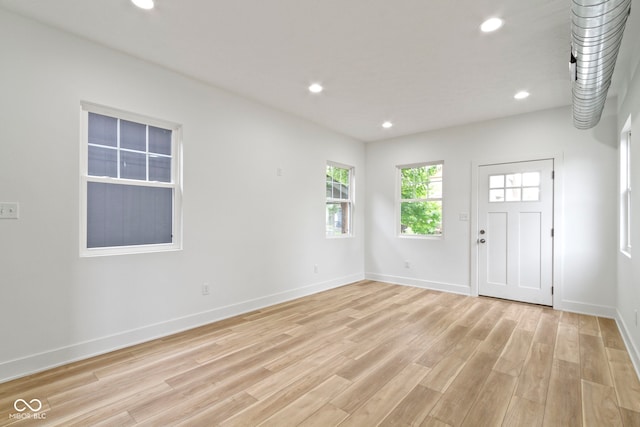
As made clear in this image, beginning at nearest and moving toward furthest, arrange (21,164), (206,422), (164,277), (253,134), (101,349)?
(206,422), (21,164), (101,349), (164,277), (253,134)

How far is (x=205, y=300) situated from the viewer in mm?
3473

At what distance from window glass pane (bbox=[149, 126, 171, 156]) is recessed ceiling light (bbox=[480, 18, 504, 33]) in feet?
10.2

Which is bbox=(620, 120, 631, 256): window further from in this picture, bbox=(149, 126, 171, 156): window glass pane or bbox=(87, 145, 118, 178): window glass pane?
bbox=(87, 145, 118, 178): window glass pane

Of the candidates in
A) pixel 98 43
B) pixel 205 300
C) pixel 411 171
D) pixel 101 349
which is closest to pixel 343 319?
pixel 205 300

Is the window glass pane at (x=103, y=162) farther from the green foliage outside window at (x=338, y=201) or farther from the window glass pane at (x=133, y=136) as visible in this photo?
the green foliage outside window at (x=338, y=201)

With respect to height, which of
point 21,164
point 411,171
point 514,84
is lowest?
point 21,164

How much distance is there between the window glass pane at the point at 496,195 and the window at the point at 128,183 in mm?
4354

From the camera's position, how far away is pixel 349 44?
8.79 feet

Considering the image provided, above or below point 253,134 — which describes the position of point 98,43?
above

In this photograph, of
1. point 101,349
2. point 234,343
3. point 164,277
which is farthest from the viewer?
point 164,277

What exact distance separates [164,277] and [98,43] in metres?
2.23

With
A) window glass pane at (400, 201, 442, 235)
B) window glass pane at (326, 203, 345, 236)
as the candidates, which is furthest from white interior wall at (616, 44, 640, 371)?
window glass pane at (326, 203, 345, 236)

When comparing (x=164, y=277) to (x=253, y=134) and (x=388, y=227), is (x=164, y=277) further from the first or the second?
(x=388, y=227)

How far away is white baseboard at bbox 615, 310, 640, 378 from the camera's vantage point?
7.93ft
